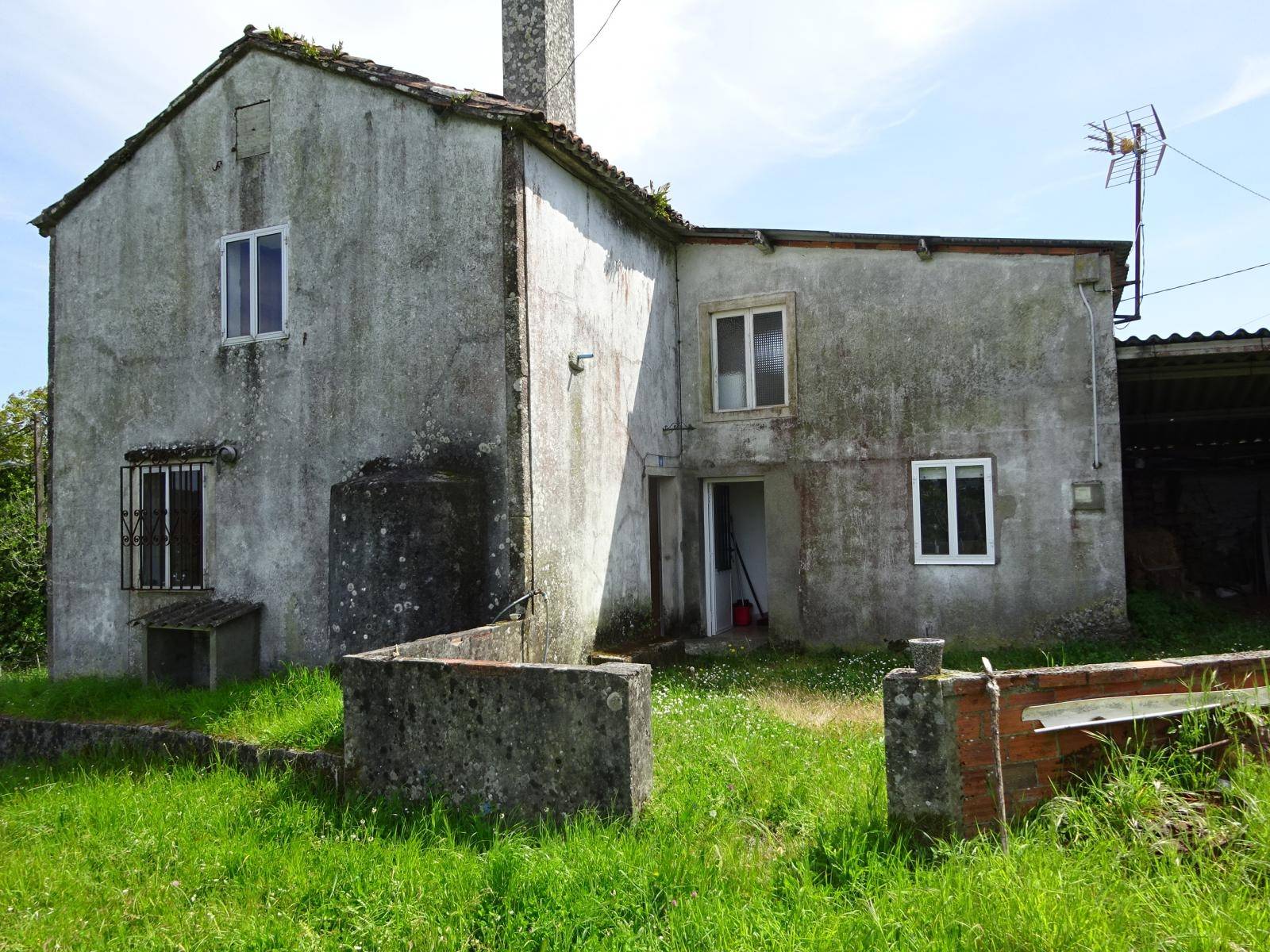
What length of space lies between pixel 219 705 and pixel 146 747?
649mm

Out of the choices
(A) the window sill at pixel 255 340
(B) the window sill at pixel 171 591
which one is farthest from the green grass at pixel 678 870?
(A) the window sill at pixel 255 340

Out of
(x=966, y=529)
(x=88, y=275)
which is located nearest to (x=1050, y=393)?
(x=966, y=529)

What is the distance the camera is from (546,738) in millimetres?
5254

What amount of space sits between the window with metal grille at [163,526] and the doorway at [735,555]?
21.0ft

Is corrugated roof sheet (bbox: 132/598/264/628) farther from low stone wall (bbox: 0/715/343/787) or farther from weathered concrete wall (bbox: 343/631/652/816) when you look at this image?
weathered concrete wall (bbox: 343/631/652/816)

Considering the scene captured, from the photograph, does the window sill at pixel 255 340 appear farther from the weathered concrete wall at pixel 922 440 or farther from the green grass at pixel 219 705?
the weathered concrete wall at pixel 922 440

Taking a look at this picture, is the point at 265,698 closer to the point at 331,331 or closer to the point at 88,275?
the point at 331,331

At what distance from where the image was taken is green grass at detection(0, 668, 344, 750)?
673 centimetres

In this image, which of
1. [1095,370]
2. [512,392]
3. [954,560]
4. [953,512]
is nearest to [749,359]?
[953,512]

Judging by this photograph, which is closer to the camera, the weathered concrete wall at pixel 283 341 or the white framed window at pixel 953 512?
→ the weathered concrete wall at pixel 283 341

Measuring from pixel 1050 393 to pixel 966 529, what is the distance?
5.97 ft

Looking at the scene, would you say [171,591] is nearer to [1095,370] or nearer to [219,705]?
[219,705]

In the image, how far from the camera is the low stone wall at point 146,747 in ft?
20.7

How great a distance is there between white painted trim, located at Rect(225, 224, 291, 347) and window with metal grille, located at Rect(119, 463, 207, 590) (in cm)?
162
